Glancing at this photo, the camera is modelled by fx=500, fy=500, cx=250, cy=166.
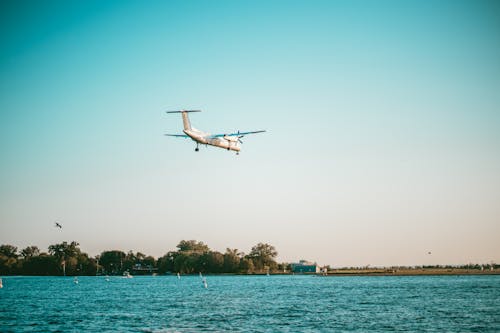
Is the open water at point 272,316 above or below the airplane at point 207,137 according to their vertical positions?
below

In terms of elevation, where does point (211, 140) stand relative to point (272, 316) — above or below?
above

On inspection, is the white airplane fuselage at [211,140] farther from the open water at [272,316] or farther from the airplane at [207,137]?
the open water at [272,316]

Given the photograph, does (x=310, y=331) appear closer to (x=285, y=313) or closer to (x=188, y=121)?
(x=285, y=313)

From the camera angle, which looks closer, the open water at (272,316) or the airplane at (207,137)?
the open water at (272,316)

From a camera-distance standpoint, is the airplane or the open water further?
the airplane

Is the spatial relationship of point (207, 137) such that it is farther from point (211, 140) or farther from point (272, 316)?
point (272, 316)

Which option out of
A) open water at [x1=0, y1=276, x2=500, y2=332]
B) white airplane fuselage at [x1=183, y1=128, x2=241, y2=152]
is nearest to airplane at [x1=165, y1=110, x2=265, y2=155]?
white airplane fuselage at [x1=183, y1=128, x2=241, y2=152]

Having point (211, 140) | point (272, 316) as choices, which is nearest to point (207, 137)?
point (211, 140)

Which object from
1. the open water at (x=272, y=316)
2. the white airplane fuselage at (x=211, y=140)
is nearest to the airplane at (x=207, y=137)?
the white airplane fuselage at (x=211, y=140)

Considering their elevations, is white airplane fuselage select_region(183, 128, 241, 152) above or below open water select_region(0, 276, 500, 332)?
above

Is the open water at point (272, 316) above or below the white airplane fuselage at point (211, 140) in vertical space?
below

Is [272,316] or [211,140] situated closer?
[272,316]

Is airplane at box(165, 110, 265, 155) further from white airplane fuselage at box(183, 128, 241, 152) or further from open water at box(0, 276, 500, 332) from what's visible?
open water at box(0, 276, 500, 332)

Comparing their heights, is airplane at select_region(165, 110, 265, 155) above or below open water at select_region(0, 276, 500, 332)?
above
